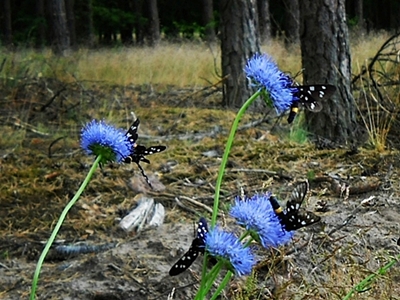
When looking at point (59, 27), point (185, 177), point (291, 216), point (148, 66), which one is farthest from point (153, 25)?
point (291, 216)

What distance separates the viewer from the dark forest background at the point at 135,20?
56.8ft

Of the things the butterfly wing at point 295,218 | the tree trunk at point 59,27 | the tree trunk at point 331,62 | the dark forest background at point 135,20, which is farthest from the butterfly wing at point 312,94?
the dark forest background at point 135,20

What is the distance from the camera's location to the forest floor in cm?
239

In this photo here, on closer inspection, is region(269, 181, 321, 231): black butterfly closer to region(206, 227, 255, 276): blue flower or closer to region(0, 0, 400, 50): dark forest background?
region(206, 227, 255, 276): blue flower

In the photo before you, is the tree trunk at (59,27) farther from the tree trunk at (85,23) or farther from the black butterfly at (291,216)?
the black butterfly at (291,216)

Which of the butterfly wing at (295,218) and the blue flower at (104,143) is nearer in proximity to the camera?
the butterfly wing at (295,218)

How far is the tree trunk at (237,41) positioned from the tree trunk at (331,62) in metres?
2.24

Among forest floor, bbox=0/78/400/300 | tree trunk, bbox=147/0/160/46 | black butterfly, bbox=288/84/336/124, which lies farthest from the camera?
tree trunk, bbox=147/0/160/46

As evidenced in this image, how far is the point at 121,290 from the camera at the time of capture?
2420 mm

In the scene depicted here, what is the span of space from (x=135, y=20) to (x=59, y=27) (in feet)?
31.0

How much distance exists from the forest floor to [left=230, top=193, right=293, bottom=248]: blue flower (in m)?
0.79

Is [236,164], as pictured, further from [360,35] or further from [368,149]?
[360,35]

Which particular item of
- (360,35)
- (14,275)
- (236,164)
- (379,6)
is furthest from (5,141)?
(379,6)

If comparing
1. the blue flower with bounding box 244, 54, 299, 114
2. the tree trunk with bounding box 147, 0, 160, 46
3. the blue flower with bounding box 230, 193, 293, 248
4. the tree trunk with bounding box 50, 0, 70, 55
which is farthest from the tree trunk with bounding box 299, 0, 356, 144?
the tree trunk with bounding box 147, 0, 160, 46
